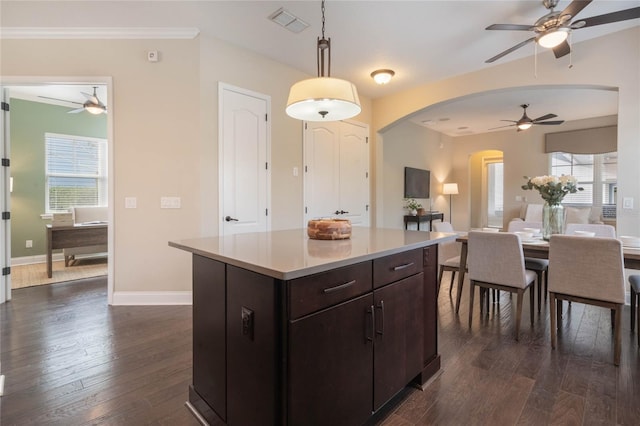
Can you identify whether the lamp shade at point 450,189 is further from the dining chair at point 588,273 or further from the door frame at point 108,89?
the door frame at point 108,89

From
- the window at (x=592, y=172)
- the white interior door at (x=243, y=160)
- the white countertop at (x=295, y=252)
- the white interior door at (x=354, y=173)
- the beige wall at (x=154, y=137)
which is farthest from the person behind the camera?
the window at (x=592, y=172)

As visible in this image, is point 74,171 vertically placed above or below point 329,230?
above

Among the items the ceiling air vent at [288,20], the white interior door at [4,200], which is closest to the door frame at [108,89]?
the white interior door at [4,200]

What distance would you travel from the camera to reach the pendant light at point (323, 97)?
68.3 inches

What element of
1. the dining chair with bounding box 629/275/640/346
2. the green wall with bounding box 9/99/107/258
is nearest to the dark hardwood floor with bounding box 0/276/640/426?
the dining chair with bounding box 629/275/640/346

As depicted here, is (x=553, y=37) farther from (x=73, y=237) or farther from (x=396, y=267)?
(x=73, y=237)

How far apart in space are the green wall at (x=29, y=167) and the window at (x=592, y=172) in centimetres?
1015

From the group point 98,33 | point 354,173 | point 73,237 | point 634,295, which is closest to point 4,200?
point 73,237

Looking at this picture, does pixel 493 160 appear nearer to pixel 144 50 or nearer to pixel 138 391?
pixel 144 50

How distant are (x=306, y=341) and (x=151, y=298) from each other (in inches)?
110

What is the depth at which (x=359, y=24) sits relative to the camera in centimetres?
314

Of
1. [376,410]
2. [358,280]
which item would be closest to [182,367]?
[376,410]

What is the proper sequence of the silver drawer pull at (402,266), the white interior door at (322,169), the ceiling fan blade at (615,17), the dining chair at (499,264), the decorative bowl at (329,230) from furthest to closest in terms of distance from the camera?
the white interior door at (322,169) → the dining chair at (499,264) → the ceiling fan blade at (615,17) → the decorative bowl at (329,230) → the silver drawer pull at (402,266)

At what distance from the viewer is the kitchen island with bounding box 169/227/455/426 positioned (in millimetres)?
1162
